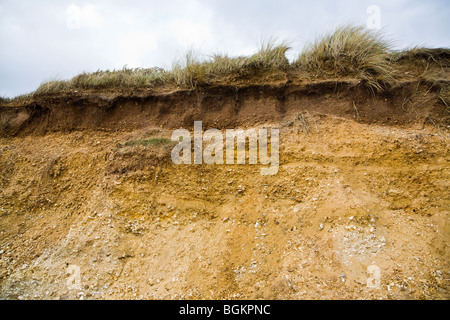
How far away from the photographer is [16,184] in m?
5.45

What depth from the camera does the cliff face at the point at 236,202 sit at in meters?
3.49

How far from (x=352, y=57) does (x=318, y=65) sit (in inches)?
25.5

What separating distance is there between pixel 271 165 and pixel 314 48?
2792 millimetres

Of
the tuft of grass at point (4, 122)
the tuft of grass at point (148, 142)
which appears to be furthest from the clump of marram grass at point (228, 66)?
the tuft of grass at point (4, 122)

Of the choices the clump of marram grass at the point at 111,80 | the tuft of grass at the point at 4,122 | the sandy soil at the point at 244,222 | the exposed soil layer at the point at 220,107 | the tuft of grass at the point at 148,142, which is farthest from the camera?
the tuft of grass at the point at 4,122

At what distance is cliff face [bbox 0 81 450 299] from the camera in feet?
11.4

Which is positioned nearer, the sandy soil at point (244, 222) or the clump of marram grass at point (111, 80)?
the sandy soil at point (244, 222)

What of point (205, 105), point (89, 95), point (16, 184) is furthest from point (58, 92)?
point (205, 105)

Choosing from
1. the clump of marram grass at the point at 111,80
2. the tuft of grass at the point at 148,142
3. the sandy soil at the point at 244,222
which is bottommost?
the sandy soil at the point at 244,222

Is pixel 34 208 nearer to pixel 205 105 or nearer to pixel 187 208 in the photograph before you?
pixel 187 208

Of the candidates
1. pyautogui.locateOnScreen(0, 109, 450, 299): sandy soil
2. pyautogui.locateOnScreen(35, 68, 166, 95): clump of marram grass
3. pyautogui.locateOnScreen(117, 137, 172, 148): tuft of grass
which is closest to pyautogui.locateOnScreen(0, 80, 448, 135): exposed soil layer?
pyautogui.locateOnScreen(35, 68, 166, 95): clump of marram grass

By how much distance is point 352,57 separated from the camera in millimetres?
5246

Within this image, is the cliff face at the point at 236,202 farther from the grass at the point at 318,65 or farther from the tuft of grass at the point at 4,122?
the tuft of grass at the point at 4,122

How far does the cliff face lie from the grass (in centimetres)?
27
